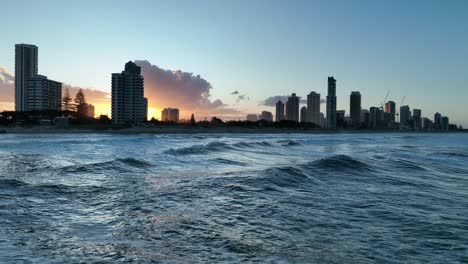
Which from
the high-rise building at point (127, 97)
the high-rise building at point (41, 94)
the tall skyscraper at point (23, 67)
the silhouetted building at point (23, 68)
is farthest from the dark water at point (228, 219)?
the tall skyscraper at point (23, 67)

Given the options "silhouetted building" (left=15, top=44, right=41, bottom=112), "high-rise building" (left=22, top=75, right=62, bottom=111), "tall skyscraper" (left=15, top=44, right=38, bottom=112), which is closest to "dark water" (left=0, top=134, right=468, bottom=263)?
"high-rise building" (left=22, top=75, right=62, bottom=111)

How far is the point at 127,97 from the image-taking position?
492 feet

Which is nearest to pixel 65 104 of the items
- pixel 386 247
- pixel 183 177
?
pixel 183 177

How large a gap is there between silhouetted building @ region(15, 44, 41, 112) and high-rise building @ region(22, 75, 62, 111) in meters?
10.6

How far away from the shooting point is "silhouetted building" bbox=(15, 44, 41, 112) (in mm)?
157375

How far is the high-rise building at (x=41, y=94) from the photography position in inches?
5487

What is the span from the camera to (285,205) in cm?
895

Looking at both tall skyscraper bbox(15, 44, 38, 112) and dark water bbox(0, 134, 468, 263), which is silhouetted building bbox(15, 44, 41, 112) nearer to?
tall skyscraper bbox(15, 44, 38, 112)

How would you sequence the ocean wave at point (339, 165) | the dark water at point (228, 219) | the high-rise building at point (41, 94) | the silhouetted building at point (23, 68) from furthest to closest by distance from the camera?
the silhouetted building at point (23, 68)
the high-rise building at point (41, 94)
the ocean wave at point (339, 165)
the dark water at point (228, 219)

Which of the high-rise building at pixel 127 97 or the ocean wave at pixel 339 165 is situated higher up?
the high-rise building at pixel 127 97

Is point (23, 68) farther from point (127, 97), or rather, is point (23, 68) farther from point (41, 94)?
point (127, 97)

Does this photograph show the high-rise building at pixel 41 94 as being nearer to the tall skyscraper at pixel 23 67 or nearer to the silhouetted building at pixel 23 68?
the silhouetted building at pixel 23 68

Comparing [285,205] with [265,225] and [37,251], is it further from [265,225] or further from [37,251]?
[37,251]

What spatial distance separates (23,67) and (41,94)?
39724 millimetres
